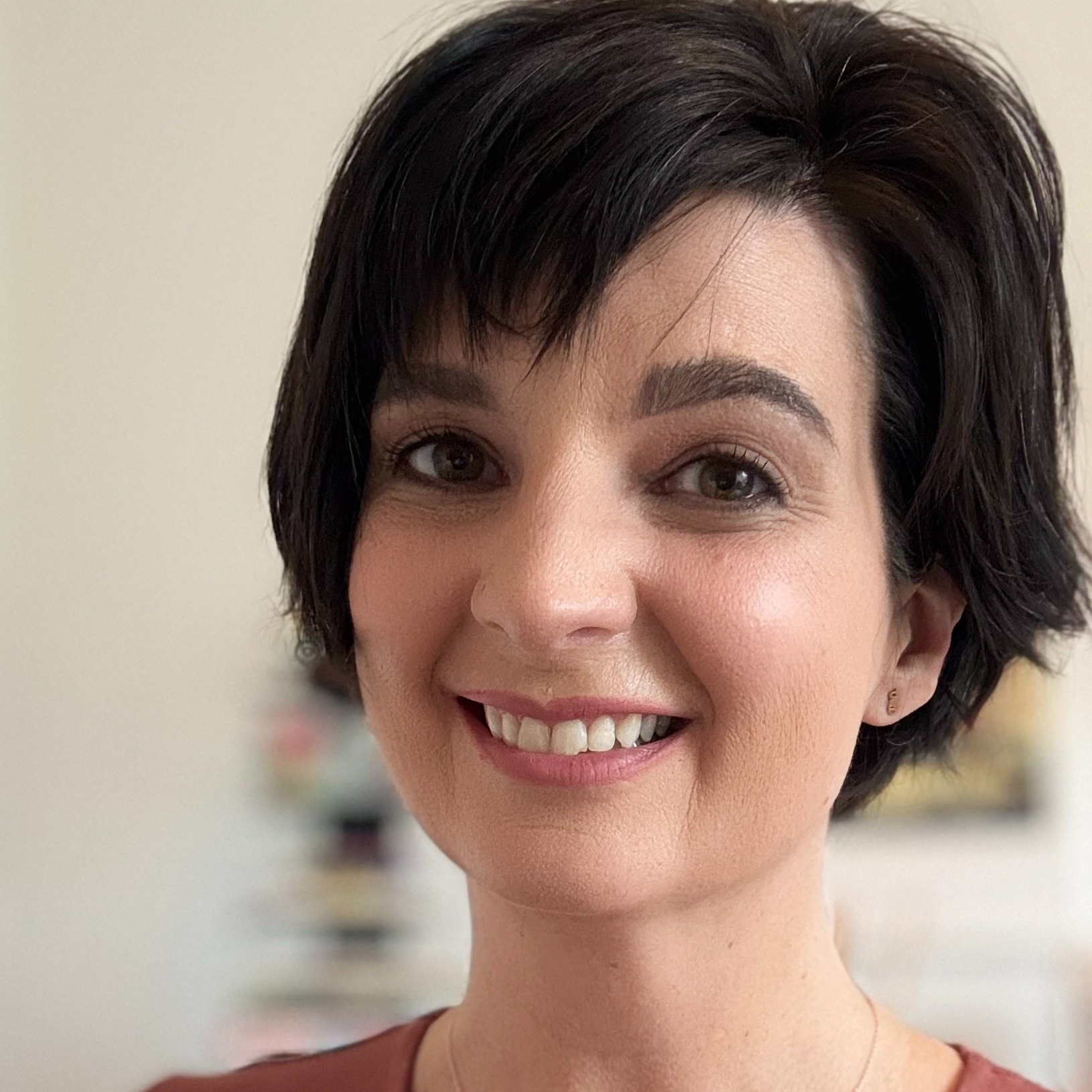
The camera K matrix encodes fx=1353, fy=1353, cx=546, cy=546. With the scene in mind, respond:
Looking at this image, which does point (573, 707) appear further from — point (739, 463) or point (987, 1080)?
point (987, 1080)

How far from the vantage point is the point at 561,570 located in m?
0.65

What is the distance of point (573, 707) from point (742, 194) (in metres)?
0.28

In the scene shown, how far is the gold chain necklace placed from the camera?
31.5 inches

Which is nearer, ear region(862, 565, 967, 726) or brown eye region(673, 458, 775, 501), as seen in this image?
brown eye region(673, 458, 775, 501)

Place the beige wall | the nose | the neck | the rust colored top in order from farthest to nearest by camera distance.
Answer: the beige wall
the rust colored top
the neck
the nose

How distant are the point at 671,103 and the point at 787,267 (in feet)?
0.33

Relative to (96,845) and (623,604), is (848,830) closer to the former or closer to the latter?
(96,845)

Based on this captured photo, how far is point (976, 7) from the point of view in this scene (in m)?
1.48

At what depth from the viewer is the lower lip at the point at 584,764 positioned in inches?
27.0

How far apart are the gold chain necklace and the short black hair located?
0.79 feet

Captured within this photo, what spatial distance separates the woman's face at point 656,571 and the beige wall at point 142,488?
88cm

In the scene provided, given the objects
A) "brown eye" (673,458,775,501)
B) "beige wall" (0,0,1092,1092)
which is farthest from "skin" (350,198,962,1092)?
"beige wall" (0,0,1092,1092)

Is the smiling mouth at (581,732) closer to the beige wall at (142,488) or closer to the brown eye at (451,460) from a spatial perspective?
the brown eye at (451,460)

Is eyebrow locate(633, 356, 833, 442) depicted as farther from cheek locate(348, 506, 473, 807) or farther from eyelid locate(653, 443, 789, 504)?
cheek locate(348, 506, 473, 807)
